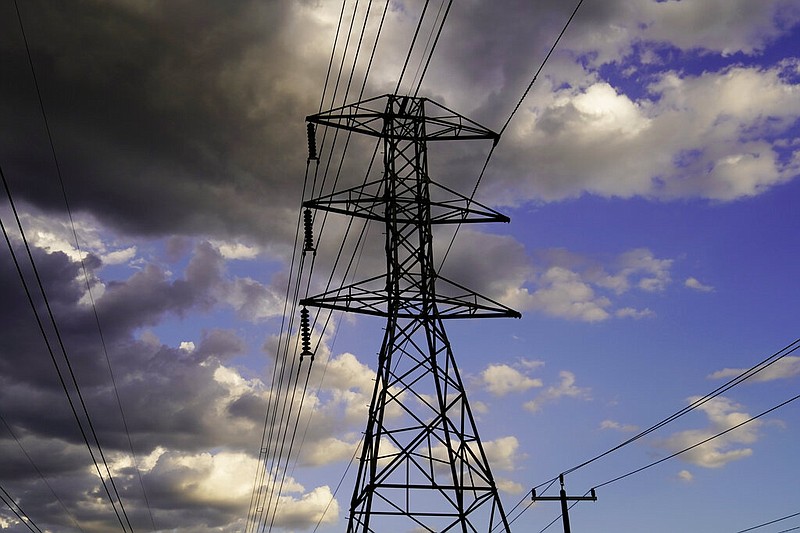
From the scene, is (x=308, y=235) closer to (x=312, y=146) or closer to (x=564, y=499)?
(x=312, y=146)

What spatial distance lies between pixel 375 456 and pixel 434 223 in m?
8.09

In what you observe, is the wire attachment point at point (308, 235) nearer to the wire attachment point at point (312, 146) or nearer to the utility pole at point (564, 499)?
the wire attachment point at point (312, 146)

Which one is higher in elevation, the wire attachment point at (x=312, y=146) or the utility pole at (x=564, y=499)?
the wire attachment point at (x=312, y=146)

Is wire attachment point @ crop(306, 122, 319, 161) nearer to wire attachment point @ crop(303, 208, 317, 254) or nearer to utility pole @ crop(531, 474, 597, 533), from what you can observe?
wire attachment point @ crop(303, 208, 317, 254)

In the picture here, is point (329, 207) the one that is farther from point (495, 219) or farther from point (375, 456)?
point (375, 456)

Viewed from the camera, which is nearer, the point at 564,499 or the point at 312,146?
the point at 312,146

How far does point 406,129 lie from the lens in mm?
34469

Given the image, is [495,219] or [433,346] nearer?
[433,346]

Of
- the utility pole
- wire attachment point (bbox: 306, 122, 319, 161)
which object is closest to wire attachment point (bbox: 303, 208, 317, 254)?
wire attachment point (bbox: 306, 122, 319, 161)

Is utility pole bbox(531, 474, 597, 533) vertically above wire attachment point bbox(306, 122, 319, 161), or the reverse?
wire attachment point bbox(306, 122, 319, 161)

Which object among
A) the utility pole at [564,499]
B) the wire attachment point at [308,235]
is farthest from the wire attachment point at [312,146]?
the utility pole at [564,499]

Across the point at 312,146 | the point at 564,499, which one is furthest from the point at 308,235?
the point at 564,499

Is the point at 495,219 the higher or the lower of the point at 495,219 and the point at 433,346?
the higher

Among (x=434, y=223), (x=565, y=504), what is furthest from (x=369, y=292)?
(x=565, y=504)
